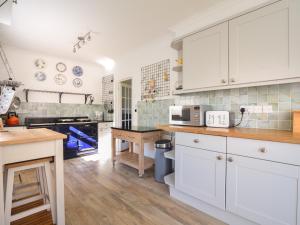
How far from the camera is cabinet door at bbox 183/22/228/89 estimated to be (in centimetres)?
182

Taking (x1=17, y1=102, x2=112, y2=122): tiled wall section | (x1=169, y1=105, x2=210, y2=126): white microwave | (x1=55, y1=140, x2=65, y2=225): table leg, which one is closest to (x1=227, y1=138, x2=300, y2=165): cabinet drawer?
(x1=169, y1=105, x2=210, y2=126): white microwave

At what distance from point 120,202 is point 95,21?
253cm

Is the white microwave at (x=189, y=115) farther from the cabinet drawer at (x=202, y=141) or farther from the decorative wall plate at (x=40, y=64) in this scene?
the decorative wall plate at (x=40, y=64)

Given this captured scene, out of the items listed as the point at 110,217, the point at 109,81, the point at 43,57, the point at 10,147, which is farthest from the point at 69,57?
the point at 110,217

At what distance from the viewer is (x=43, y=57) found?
149 inches

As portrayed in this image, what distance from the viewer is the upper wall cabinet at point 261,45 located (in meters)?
1.44

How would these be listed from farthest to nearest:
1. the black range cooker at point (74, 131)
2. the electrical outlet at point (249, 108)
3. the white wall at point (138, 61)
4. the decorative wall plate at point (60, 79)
A: the decorative wall plate at point (60, 79) → the black range cooker at point (74, 131) → the white wall at point (138, 61) → the electrical outlet at point (249, 108)

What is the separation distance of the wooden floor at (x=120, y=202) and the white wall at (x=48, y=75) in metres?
2.16

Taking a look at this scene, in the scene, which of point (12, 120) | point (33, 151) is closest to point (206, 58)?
point (33, 151)

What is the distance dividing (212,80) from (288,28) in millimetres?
784

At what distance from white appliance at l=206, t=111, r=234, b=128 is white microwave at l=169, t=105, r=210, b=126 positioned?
3.1 inches

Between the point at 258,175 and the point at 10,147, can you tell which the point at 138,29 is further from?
the point at 258,175

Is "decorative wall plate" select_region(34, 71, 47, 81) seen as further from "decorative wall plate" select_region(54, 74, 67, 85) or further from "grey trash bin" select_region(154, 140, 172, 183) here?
"grey trash bin" select_region(154, 140, 172, 183)

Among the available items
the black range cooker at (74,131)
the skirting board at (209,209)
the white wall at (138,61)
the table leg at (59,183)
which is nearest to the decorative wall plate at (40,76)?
the black range cooker at (74,131)
